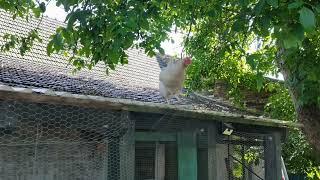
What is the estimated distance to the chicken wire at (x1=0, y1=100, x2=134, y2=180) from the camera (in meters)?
4.43

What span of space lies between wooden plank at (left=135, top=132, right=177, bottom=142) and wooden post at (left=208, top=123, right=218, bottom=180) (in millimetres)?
553

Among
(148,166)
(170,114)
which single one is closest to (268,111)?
(148,166)

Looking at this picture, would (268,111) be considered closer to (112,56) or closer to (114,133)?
(114,133)

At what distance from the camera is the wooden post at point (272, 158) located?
7.44 metres

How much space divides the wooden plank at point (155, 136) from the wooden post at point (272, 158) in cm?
203

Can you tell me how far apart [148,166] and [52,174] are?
5.82 feet

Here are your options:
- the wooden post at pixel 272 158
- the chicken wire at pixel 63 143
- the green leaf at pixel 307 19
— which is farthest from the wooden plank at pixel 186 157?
→ the green leaf at pixel 307 19

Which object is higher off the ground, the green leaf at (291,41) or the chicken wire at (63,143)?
the green leaf at (291,41)

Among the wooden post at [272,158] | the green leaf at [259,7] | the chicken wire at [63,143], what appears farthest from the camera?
the wooden post at [272,158]

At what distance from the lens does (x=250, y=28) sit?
380 cm

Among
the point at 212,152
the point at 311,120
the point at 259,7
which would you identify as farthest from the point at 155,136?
the point at 259,7

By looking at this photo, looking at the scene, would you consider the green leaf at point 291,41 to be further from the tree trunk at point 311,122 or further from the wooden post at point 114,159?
the tree trunk at point 311,122

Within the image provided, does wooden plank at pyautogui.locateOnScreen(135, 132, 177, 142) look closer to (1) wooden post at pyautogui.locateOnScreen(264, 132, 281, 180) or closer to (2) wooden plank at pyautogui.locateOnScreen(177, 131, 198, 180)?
(2) wooden plank at pyautogui.locateOnScreen(177, 131, 198, 180)

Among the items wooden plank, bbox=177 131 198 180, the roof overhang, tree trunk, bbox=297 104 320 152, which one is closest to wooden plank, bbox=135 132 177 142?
wooden plank, bbox=177 131 198 180
